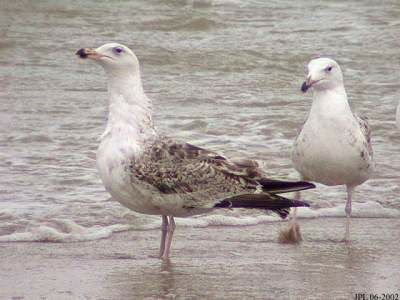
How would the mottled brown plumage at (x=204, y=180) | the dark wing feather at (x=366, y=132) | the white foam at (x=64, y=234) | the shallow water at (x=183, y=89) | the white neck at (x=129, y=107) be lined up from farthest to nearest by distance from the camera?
the shallow water at (x=183, y=89), the dark wing feather at (x=366, y=132), the white foam at (x=64, y=234), the white neck at (x=129, y=107), the mottled brown plumage at (x=204, y=180)

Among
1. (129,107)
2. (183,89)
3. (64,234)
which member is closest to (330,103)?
(129,107)

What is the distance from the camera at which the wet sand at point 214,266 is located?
566 centimetres

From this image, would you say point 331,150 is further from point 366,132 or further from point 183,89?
point 183,89

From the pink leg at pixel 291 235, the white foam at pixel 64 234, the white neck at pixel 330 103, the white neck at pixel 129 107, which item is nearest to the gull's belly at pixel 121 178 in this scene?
the white neck at pixel 129 107

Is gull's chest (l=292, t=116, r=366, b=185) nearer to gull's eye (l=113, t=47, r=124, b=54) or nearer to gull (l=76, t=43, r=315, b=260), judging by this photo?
gull (l=76, t=43, r=315, b=260)

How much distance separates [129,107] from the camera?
644cm

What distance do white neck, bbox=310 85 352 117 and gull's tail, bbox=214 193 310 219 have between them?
1.15 meters

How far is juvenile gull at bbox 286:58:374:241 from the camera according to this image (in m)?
7.15

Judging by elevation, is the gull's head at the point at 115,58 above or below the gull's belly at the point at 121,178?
above

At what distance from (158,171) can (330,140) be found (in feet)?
4.77

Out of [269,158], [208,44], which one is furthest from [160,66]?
[269,158]

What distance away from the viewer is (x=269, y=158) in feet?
30.9

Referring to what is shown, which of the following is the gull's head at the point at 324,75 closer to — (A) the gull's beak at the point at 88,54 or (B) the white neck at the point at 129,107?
(B) the white neck at the point at 129,107

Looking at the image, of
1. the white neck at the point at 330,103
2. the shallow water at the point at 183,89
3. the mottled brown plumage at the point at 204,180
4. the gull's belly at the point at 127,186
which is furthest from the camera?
the shallow water at the point at 183,89
